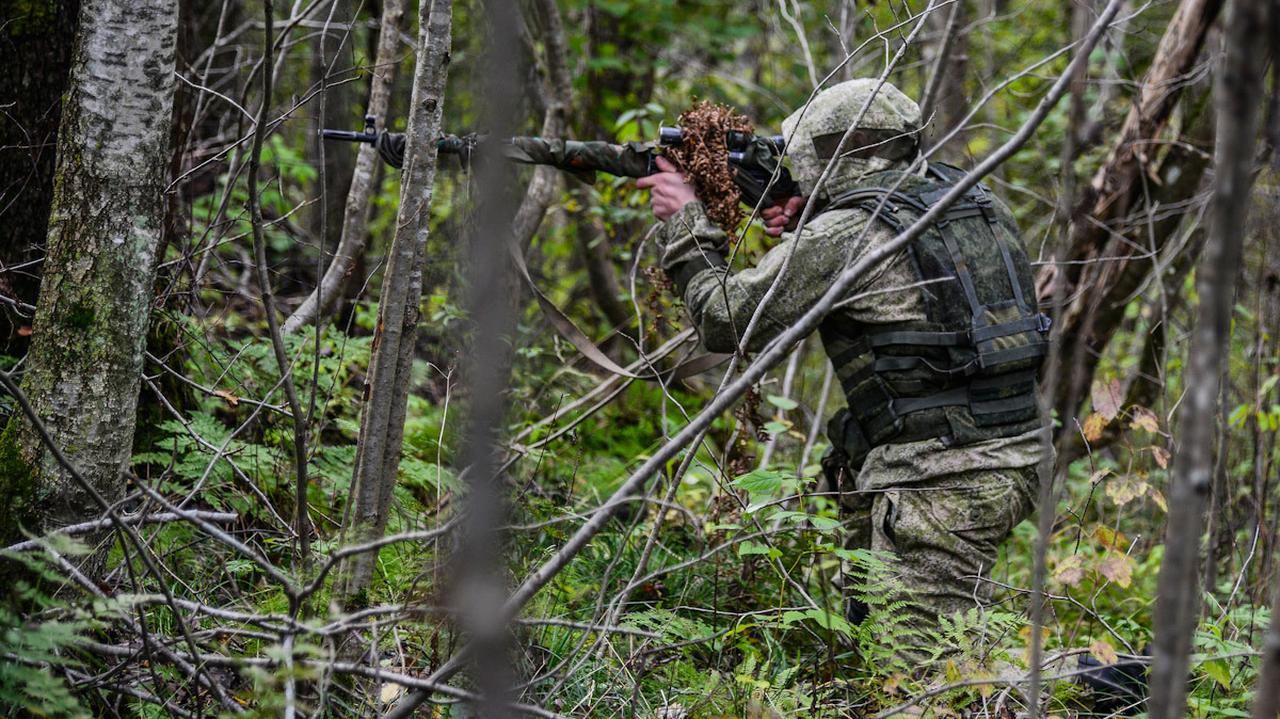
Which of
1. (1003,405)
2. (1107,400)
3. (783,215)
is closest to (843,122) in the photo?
(783,215)

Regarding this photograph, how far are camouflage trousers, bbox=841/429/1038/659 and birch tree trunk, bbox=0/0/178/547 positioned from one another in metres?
2.44

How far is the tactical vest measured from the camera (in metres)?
3.29

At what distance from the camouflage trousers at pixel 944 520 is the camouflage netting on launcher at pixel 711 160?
1117 mm

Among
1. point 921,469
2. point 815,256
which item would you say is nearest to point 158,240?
point 815,256

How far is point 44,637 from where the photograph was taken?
1.89 metres

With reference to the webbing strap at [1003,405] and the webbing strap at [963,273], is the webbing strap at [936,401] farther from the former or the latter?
the webbing strap at [963,273]

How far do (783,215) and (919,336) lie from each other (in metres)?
0.75

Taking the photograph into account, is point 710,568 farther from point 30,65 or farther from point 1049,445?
point 30,65

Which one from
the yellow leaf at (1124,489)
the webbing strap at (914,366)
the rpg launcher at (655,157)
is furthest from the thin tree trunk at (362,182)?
the yellow leaf at (1124,489)

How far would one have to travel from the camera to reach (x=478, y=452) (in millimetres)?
1013

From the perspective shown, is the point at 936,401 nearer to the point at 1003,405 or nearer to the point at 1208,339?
the point at 1003,405

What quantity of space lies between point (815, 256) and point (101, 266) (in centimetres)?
215

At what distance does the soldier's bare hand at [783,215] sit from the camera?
3695mm

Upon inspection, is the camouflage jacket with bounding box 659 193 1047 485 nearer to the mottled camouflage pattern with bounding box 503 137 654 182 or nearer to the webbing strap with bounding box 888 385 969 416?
the webbing strap with bounding box 888 385 969 416
